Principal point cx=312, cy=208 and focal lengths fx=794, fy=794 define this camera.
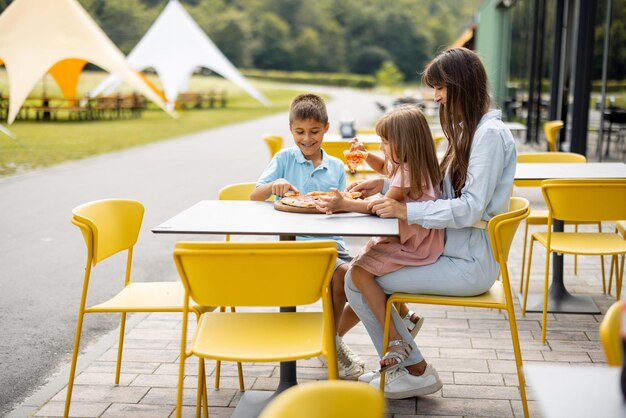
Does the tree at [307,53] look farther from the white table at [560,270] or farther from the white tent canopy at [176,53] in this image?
the white table at [560,270]

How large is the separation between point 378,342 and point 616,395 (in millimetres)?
2098

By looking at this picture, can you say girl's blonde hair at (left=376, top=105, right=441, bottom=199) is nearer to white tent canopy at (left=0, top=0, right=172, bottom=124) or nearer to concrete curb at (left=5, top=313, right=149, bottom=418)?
concrete curb at (left=5, top=313, right=149, bottom=418)

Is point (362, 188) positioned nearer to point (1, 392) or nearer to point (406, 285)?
point (406, 285)

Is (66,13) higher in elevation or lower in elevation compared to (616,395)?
higher

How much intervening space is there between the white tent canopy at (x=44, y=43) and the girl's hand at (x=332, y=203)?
9.16 metres

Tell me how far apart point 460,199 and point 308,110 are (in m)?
0.89

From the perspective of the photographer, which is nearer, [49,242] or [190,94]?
[49,242]

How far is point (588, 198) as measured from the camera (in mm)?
4297

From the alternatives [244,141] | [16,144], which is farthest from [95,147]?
[244,141]

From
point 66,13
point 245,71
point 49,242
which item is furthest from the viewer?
point 245,71

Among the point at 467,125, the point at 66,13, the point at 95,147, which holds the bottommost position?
the point at 95,147

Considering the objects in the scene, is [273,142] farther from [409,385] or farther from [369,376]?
[409,385]

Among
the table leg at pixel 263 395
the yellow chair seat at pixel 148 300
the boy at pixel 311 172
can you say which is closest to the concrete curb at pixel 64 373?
the yellow chair seat at pixel 148 300

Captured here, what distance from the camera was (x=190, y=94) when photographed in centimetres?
3731
